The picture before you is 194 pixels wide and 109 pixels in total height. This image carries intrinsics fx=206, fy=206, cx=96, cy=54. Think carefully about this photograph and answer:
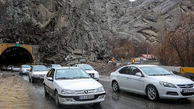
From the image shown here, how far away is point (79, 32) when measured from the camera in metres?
57.5

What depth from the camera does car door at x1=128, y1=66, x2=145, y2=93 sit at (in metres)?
9.05

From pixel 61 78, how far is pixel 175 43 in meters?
16.4

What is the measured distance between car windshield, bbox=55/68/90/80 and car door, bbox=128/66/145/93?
2.23 meters

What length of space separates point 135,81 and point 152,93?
1.13 meters

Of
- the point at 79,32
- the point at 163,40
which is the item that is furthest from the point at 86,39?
the point at 163,40

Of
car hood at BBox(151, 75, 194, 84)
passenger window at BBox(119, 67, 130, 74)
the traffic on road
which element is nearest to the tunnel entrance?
passenger window at BBox(119, 67, 130, 74)

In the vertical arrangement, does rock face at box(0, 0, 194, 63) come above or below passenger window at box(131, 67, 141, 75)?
above

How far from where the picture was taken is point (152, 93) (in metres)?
8.47

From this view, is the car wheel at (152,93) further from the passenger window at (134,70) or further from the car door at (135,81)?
the passenger window at (134,70)

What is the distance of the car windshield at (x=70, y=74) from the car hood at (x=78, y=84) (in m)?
0.51

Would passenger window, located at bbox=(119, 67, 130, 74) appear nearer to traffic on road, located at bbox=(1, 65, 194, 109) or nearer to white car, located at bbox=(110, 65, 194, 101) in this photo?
white car, located at bbox=(110, 65, 194, 101)

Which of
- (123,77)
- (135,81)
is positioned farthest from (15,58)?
(135,81)

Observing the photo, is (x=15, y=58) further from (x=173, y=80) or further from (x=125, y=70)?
(x=173, y=80)

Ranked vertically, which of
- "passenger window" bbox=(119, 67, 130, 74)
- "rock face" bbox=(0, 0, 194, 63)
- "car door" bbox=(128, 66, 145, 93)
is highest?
"rock face" bbox=(0, 0, 194, 63)
